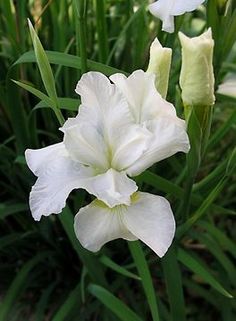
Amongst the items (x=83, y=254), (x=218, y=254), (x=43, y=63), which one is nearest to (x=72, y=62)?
(x=43, y=63)

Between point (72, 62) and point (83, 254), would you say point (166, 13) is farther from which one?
point (83, 254)

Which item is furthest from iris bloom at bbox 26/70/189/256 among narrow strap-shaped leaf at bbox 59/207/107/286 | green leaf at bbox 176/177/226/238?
narrow strap-shaped leaf at bbox 59/207/107/286

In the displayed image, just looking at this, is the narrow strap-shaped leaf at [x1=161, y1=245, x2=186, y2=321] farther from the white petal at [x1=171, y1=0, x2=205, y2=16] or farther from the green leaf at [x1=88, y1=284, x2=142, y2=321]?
the white petal at [x1=171, y1=0, x2=205, y2=16]

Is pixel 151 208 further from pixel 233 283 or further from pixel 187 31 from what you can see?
pixel 187 31

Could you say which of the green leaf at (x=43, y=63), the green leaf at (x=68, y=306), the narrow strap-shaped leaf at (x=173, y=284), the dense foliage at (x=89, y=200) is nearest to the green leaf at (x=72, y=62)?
the dense foliage at (x=89, y=200)

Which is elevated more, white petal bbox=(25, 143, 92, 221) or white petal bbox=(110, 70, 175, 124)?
white petal bbox=(110, 70, 175, 124)

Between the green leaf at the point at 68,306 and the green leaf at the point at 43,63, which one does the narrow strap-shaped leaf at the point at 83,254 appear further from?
the green leaf at the point at 43,63
